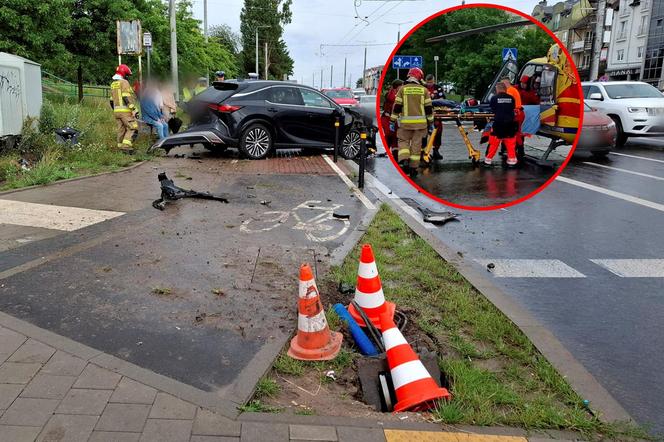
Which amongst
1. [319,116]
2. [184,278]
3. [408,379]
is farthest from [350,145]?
[408,379]

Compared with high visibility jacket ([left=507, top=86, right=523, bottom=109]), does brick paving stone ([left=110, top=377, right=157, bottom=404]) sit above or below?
below

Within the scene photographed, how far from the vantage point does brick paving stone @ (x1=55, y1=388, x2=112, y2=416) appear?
9.57ft

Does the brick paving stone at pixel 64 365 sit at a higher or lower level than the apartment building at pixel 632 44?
lower

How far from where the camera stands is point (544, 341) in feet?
12.9

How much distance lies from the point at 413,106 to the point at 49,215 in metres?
6.22

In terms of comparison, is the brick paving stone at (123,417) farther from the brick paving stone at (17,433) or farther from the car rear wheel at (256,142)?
the car rear wheel at (256,142)

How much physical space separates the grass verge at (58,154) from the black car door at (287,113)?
308 centimetres

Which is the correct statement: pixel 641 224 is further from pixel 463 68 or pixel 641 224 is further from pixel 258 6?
pixel 258 6

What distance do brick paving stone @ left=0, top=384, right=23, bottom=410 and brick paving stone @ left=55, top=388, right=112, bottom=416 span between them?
279 millimetres

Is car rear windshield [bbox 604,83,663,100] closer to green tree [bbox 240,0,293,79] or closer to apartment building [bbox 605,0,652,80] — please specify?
apartment building [bbox 605,0,652,80]

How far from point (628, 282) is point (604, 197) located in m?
4.75

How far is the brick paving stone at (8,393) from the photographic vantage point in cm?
296

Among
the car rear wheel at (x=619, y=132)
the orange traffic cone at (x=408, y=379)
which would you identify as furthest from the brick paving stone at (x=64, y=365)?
the car rear wheel at (x=619, y=132)

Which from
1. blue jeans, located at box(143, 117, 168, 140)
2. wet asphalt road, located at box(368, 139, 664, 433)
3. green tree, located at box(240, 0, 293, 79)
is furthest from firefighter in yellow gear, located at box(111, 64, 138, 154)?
green tree, located at box(240, 0, 293, 79)
